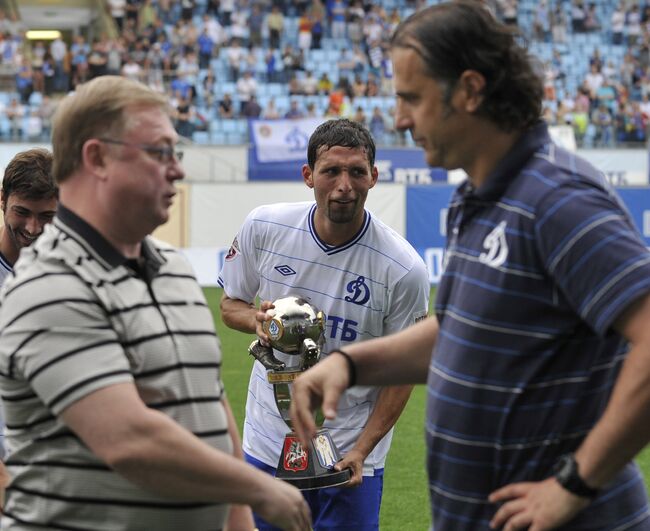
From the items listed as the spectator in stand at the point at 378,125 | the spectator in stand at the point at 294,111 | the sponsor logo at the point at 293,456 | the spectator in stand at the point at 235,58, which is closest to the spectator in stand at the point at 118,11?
the spectator in stand at the point at 235,58

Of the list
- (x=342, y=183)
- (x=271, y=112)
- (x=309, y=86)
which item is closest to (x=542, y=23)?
(x=309, y=86)

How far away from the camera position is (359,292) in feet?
15.5

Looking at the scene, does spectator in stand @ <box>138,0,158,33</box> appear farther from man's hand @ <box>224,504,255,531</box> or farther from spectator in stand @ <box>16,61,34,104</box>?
man's hand @ <box>224,504,255,531</box>

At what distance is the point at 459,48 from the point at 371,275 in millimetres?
2188

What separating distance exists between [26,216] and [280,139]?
19.6m

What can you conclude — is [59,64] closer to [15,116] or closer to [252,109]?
[15,116]

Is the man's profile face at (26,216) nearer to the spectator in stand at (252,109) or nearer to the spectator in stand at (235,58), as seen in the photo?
the spectator in stand at (252,109)

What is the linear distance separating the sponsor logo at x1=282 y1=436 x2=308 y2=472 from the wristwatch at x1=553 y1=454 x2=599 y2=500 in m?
2.27

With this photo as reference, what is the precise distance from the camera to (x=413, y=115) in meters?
2.71

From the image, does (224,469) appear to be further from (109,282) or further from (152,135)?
(152,135)

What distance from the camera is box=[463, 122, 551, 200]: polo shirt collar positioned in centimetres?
257

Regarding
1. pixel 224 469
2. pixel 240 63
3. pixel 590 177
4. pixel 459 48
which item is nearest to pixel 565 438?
pixel 590 177

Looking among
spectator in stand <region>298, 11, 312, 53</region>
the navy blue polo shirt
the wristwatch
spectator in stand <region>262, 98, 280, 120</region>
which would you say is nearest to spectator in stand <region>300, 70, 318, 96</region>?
spectator in stand <region>262, 98, 280, 120</region>

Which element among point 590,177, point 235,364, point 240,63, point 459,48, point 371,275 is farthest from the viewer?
point 240,63
